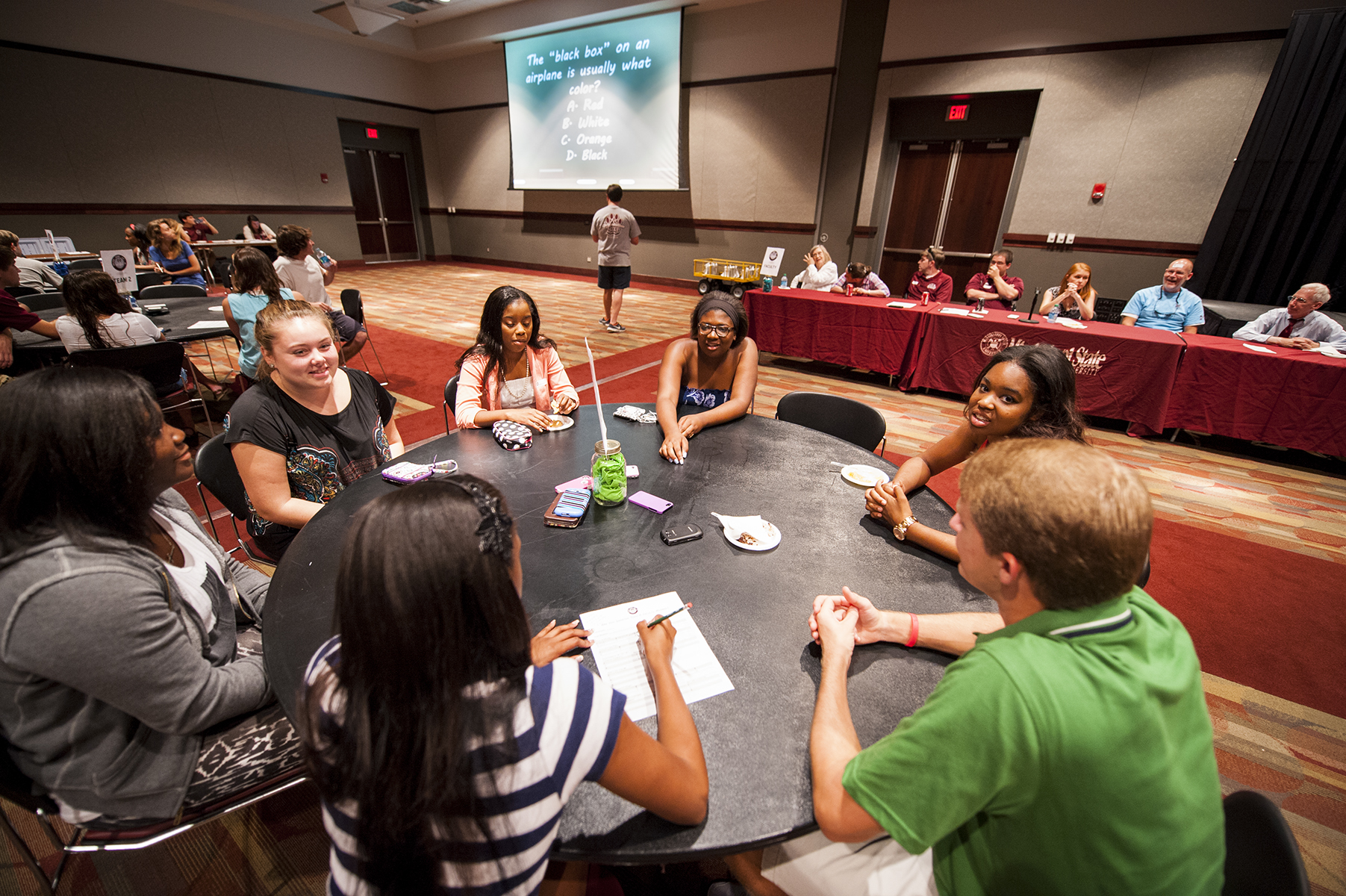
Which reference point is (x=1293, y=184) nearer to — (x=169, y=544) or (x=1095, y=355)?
(x=1095, y=355)

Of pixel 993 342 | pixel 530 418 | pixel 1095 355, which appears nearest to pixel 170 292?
pixel 530 418

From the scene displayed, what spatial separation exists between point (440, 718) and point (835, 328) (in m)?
5.59

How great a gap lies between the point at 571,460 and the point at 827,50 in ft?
29.1

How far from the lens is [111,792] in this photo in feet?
3.26

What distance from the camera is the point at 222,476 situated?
75.1 inches

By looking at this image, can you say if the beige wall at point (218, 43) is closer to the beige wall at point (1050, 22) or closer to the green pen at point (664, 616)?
the beige wall at point (1050, 22)

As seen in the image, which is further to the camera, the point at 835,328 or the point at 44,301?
the point at 835,328

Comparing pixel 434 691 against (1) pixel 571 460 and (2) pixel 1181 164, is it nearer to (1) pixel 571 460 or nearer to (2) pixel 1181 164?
(1) pixel 571 460

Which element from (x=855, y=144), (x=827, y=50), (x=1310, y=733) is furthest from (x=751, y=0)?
(x=1310, y=733)

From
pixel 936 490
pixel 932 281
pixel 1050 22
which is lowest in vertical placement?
pixel 936 490

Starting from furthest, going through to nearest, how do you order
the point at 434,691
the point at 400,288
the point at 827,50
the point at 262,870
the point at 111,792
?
the point at 400,288, the point at 827,50, the point at 262,870, the point at 111,792, the point at 434,691

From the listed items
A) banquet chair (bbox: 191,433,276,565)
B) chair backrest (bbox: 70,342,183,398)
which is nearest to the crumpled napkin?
banquet chair (bbox: 191,433,276,565)

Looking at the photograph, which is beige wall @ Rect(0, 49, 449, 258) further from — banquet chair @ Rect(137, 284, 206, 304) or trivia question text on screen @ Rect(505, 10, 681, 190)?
banquet chair @ Rect(137, 284, 206, 304)

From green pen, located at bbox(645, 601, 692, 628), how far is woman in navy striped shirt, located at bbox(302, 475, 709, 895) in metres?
0.36
